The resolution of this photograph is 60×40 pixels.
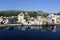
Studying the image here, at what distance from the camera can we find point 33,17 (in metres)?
15.2

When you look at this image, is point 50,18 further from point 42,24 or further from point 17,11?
point 17,11

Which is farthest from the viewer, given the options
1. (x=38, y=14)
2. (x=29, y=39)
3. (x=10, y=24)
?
(x=38, y=14)

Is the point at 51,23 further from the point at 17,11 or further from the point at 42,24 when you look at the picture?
the point at 17,11

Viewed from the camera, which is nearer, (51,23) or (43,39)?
(43,39)

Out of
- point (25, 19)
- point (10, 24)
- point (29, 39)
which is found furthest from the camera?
point (25, 19)

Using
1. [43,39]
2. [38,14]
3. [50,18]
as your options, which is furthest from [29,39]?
[38,14]

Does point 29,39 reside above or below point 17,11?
below

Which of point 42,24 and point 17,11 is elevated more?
point 17,11

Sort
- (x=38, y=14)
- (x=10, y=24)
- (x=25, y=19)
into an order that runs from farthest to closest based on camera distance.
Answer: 1. (x=38, y=14)
2. (x=25, y=19)
3. (x=10, y=24)

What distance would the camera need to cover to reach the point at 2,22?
1414cm

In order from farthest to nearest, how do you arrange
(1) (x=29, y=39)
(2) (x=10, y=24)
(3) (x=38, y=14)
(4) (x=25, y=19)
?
(3) (x=38, y=14) < (4) (x=25, y=19) < (2) (x=10, y=24) < (1) (x=29, y=39)

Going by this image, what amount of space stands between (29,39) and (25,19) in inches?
303

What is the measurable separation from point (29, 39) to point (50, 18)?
7.84 metres

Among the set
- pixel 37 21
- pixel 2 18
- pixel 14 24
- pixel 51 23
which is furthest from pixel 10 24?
pixel 51 23
